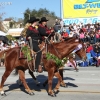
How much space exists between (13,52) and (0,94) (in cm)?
151

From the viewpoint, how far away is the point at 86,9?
2641cm

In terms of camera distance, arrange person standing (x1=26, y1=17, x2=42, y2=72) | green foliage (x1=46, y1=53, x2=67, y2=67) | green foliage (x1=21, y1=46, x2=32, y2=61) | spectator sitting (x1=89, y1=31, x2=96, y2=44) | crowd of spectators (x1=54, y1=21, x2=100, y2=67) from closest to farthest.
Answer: green foliage (x1=46, y1=53, x2=67, y2=67), person standing (x1=26, y1=17, x2=42, y2=72), green foliage (x1=21, y1=46, x2=32, y2=61), crowd of spectators (x1=54, y1=21, x2=100, y2=67), spectator sitting (x1=89, y1=31, x2=96, y2=44)

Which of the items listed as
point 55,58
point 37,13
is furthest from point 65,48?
point 37,13

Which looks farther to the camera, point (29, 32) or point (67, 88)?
point (67, 88)

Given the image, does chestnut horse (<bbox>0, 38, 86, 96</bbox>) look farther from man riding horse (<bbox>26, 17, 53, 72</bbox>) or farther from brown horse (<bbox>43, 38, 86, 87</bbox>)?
man riding horse (<bbox>26, 17, 53, 72</bbox>)

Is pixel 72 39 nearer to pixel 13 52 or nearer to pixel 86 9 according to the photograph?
pixel 13 52

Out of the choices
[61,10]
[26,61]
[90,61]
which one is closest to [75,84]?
→ [26,61]

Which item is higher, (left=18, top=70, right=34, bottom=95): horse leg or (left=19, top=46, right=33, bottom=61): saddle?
(left=19, top=46, right=33, bottom=61): saddle

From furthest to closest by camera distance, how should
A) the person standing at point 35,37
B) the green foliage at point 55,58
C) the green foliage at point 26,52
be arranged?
the green foliage at point 26,52
the person standing at point 35,37
the green foliage at point 55,58

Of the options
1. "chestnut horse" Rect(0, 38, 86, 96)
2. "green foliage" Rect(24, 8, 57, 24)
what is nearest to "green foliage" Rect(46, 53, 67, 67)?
"chestnut horse" Rect(0, 38, 86, 96)

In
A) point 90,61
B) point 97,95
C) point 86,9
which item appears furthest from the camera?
point 86,9

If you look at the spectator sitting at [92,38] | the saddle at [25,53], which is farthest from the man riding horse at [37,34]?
the spectator sitting at [92,38]

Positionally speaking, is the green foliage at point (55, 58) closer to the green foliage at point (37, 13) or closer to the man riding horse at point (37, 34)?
the man riding horse at point (37, 34)

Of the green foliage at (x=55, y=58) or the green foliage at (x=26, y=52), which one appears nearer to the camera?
the green foliage at (x=55, y=58)
